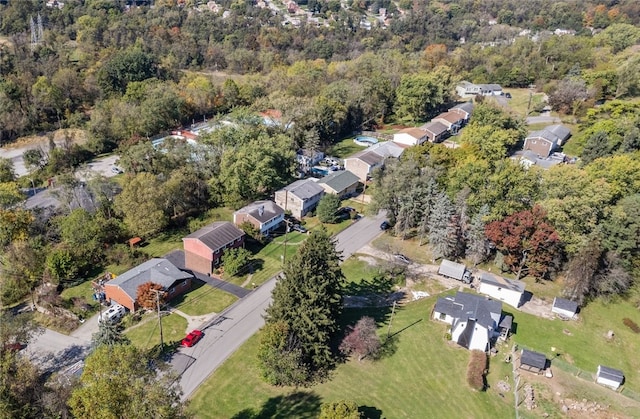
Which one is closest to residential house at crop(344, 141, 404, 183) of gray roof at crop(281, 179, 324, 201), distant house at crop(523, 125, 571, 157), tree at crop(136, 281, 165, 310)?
gray roof at crop(281, 179, 324, 201)

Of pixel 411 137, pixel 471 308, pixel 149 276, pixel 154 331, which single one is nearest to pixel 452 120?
pixel 411 137

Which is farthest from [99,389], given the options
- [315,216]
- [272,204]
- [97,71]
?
[97,71]

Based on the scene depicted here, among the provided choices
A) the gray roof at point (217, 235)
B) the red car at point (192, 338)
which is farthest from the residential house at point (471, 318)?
the gray roof at point (217, 235)

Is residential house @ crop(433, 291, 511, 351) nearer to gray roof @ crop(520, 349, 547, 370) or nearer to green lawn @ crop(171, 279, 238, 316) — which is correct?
gray roof @ crop(520, 349, 547, 370)

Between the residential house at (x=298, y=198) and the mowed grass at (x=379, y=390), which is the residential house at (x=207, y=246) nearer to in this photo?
the mowed grass at (x=379, y=390)

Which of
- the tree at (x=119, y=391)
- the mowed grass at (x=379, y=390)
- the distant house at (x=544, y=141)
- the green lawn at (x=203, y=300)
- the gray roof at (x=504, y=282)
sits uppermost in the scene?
the tree at (x=119, y=391)

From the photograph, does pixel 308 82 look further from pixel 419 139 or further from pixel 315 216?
pixel 315 216

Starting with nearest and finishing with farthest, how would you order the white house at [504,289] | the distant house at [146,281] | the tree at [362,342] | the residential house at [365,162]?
the tree at [362,342], the distant house at [146,281], the white house at [504,289], the residential house at [365,162]
